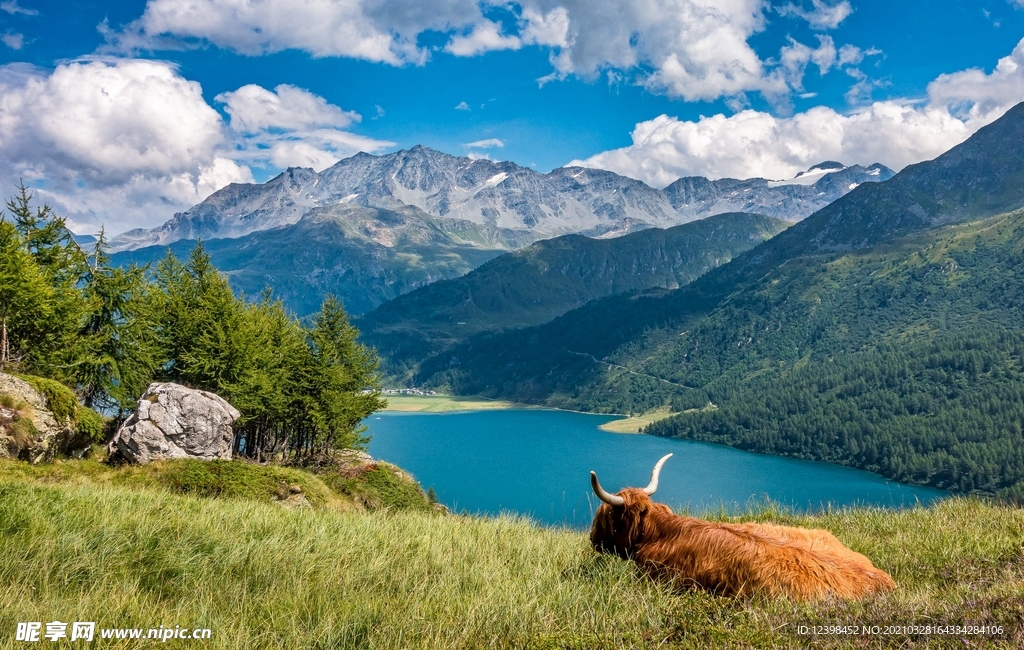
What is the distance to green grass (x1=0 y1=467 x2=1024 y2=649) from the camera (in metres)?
3.79

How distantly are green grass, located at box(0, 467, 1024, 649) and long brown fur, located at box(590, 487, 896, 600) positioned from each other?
1.03 feet

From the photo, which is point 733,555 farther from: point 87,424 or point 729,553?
point 87,424

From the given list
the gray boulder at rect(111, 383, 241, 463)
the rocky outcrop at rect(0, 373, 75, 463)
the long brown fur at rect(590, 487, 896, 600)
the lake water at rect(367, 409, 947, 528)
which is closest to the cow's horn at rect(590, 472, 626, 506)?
the long brown fur at rect(590, 487, 896, 600)

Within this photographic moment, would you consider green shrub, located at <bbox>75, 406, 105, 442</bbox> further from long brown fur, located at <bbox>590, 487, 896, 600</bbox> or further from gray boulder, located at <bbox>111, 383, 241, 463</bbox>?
long brown fur, located at <bbox>590, 487, 896, 600</bbox>

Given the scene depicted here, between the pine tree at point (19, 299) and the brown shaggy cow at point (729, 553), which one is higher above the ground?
the pine tree at point (19, 299)

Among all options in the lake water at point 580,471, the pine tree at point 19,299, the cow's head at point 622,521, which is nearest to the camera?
the cow's head at point 622,521

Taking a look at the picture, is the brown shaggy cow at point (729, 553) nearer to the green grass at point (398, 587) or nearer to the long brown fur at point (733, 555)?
the long brown fur at point (733, 555)

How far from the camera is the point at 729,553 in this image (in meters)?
5.52

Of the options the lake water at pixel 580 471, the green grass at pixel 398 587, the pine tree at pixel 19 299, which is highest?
the pine tree at pixel 19 299

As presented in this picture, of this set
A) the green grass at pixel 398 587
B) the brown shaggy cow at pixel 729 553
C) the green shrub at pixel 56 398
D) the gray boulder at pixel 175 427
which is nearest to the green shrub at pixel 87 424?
the green shrub at pixel 56 398

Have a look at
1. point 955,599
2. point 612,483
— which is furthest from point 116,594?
point 612,483

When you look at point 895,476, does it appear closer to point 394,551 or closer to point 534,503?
point 534,503

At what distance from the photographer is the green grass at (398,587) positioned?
12.4 ft

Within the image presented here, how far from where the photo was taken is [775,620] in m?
3.97
